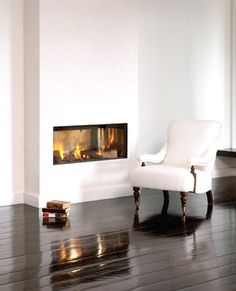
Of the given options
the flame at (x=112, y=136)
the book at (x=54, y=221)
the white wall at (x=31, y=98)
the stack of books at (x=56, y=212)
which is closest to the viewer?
the book at (x=54, y=221)

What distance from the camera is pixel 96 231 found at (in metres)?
5.42

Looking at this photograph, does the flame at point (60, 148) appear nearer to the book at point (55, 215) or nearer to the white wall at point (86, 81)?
the white wall at point (86, 81)

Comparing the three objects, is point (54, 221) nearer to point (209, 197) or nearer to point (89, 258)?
point (89, 258)

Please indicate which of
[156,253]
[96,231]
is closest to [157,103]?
[96,231]

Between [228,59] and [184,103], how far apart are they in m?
0.98

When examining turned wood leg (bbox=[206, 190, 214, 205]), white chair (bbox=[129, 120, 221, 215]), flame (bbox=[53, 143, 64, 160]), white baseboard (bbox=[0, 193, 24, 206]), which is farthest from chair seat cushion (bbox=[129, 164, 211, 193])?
white baseboard (bbox=[0, 193, 24, 206])

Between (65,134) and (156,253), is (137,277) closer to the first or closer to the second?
(156,253)

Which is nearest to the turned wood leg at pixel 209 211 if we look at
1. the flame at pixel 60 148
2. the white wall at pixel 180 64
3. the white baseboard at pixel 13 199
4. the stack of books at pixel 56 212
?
the stack of books at pixel 56 212

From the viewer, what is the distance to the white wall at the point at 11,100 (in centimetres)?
652

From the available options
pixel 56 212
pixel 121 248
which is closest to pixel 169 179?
pixel 56 212

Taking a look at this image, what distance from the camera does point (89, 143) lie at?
712cm

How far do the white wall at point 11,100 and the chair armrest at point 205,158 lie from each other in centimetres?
179

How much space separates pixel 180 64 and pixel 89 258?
412 cm

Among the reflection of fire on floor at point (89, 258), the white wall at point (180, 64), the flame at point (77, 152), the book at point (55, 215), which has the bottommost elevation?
the reflection of fire on floor at point (89, 258)
